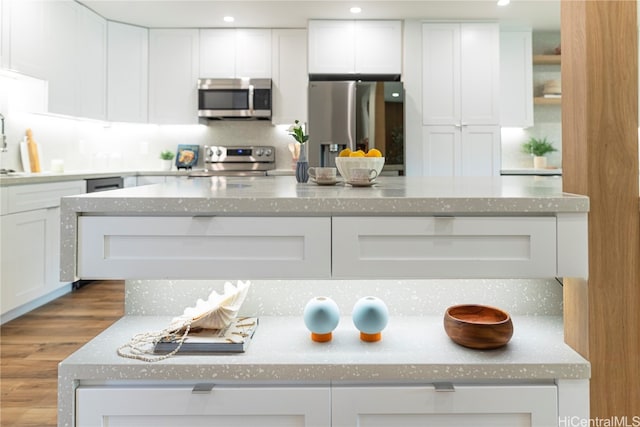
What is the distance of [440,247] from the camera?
38.5 inches

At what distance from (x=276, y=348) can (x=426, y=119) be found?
392cm

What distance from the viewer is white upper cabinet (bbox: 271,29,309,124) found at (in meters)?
4.79

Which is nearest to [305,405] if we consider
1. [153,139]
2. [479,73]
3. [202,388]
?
[202,388]

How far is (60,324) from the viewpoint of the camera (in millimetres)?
2973

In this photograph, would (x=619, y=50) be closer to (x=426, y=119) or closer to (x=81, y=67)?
(x=426, y=119)

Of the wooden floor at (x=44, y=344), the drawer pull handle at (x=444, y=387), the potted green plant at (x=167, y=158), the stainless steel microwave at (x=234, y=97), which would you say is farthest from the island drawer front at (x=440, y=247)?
the potted green plant at (x=167, y=158)

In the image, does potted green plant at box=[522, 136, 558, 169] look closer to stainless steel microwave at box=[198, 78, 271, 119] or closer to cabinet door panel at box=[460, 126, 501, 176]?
cabinet door panel at box=[460, 126, 501, 176]

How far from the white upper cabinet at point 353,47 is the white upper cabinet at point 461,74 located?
309 millimetres

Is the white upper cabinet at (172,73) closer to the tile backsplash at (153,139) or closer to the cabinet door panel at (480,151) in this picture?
the tile backsplash at (153,139)

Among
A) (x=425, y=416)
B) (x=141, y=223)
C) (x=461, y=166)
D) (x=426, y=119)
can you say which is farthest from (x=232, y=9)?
(x=425, y=416)

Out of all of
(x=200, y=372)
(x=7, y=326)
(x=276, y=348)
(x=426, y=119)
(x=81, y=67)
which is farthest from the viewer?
(x=426, y=119)

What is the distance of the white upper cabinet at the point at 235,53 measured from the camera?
479cm

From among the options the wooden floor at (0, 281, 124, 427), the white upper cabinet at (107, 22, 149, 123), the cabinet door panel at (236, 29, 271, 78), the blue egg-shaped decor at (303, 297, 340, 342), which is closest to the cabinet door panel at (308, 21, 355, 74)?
the cabinet door panel at (236, 29, 271, 78)

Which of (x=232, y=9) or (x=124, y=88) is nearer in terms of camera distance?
(x=232, y=9)
